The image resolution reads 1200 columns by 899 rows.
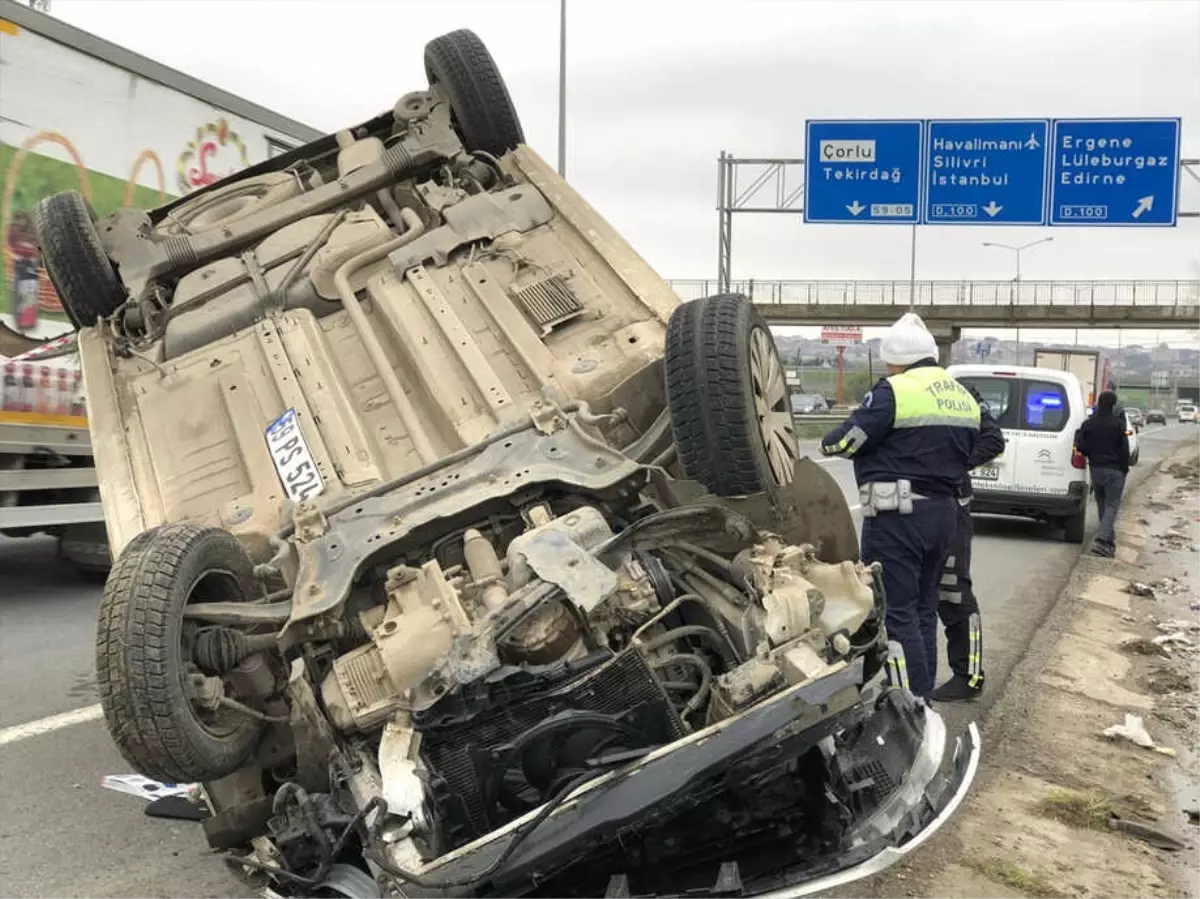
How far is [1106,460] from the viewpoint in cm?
1033

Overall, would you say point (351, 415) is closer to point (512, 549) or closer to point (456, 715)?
point (512, 549)

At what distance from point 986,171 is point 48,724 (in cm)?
1955

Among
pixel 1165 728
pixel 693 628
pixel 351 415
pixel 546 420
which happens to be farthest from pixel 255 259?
pixel 1165 728

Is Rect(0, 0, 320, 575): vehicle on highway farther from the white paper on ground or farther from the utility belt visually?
the utility belt

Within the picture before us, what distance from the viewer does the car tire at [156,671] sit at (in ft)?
9.00

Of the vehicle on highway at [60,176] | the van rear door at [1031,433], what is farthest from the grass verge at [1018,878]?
the van rear door at [1031,433]

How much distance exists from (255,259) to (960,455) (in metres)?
3.14

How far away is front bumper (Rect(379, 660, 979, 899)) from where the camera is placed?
2363 millimetres

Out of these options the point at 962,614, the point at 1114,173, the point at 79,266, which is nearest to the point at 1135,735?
the point at 962,614

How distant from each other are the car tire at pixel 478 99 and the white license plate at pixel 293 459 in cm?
214

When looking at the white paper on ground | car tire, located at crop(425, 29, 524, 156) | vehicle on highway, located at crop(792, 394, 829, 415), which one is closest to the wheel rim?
car tire, located at crop(425, 29, 524, 156)

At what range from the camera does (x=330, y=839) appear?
2.60m

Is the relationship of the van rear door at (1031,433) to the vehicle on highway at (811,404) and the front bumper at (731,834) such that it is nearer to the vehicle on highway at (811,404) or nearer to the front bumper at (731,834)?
the front bumper at (731,834)

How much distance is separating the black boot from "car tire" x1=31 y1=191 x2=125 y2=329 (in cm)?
405
